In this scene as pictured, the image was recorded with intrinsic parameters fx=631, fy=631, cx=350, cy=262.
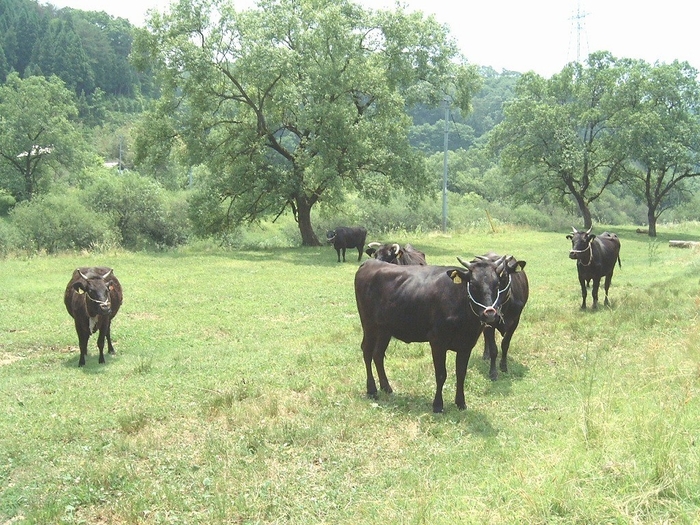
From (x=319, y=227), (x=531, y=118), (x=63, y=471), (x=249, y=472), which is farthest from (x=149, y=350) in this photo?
(x=531, y=118)

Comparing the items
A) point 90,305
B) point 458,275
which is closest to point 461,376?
point 458,275

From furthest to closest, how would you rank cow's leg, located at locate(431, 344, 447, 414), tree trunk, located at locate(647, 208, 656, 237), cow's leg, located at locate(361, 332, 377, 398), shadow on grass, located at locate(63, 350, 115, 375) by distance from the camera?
1. tree trunk, located at locate(647, 208, 656, 237)
2. shadow on grass, located at locate(63, 350, 115, 375)
3. cow's leg, located at locate(361, 332, 377, 398)
4. cow's leg, located at locate(431, 344, 447, 414)

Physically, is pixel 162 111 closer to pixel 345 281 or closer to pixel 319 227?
pixel 319 227

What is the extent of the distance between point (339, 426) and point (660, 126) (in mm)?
38617

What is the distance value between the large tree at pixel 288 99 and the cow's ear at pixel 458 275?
70.8 ft

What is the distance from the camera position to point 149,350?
11.3m

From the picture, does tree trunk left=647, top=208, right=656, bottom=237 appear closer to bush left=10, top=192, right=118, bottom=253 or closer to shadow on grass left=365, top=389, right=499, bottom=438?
bush left=10, top=192, right=118, bottom=253

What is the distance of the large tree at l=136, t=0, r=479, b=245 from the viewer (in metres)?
28.2

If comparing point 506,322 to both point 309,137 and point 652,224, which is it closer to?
point 309,137

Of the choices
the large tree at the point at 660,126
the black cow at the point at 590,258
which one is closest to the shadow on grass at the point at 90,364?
the black cow at the point at 590,258

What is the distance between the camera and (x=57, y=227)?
29031 millimetres

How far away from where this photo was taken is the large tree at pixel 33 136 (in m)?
42.5

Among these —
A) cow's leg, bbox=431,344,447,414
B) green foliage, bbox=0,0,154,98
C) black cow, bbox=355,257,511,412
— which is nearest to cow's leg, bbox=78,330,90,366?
black cow, bbox=355,257,511,412

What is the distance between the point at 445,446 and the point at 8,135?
44.2 m
